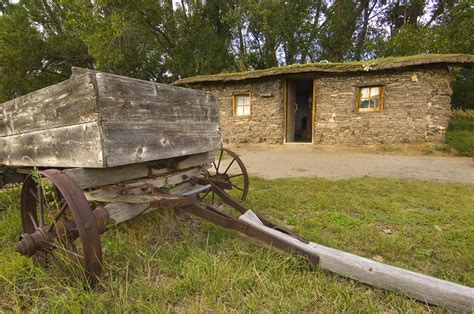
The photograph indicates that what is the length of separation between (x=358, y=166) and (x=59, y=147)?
645 cm

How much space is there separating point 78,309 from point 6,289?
0.68 m

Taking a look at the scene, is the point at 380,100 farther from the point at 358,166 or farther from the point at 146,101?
the point at 146,101

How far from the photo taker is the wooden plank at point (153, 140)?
1.67 m

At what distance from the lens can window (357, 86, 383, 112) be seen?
9.11 meters

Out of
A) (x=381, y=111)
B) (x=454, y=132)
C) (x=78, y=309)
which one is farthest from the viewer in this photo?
(x=454, y=132)

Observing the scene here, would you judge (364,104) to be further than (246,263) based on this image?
Yes

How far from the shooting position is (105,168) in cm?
192

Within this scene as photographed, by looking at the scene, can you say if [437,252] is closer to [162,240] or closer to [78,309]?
[162,240]

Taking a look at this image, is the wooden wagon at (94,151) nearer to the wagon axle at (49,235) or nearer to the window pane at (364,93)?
the wagon axle at (49,235)

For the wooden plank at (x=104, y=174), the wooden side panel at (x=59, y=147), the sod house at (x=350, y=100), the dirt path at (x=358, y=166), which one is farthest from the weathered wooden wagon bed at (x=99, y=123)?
the sod house at (x=350, y=100)

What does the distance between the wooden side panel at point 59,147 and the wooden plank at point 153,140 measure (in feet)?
0.30

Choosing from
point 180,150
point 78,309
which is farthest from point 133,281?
point 180,150

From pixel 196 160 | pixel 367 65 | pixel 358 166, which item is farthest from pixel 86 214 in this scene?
pixel 367 65

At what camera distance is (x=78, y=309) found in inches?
52.4
